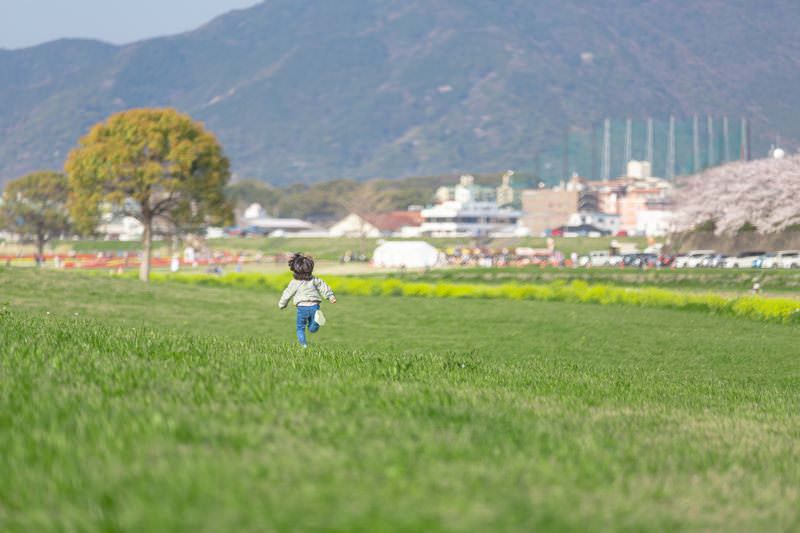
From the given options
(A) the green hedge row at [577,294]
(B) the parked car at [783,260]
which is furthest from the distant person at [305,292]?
(B) the parked car at [783,260]

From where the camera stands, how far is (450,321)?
42.2 m

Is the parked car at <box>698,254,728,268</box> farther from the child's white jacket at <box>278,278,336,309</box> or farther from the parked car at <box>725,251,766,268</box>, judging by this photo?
the child's white jacket at <box>278,278,336,309</box>

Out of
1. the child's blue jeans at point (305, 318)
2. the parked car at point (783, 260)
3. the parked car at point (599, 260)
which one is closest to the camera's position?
the child's blue jeans at point (305, 318)

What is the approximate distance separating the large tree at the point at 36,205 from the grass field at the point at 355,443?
136 meters

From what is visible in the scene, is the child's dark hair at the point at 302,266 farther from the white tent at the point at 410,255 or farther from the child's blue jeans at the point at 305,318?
the white tent at the point at 410,255

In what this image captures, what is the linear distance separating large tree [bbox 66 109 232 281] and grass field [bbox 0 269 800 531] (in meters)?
61.8

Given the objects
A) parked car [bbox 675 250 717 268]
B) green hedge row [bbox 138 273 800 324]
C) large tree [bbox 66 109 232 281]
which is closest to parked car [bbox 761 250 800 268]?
parked car [bbox 675 250 717 268]

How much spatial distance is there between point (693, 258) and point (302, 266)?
87.2m

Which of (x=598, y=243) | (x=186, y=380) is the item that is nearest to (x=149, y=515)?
(x=186, y=380)

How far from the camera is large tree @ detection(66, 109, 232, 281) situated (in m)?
78.6

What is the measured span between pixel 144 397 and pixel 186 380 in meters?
1.25

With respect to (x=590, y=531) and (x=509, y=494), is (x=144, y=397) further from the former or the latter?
(x=590, y=531)

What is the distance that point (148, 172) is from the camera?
77562mm

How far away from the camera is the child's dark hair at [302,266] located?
20.1 metres
